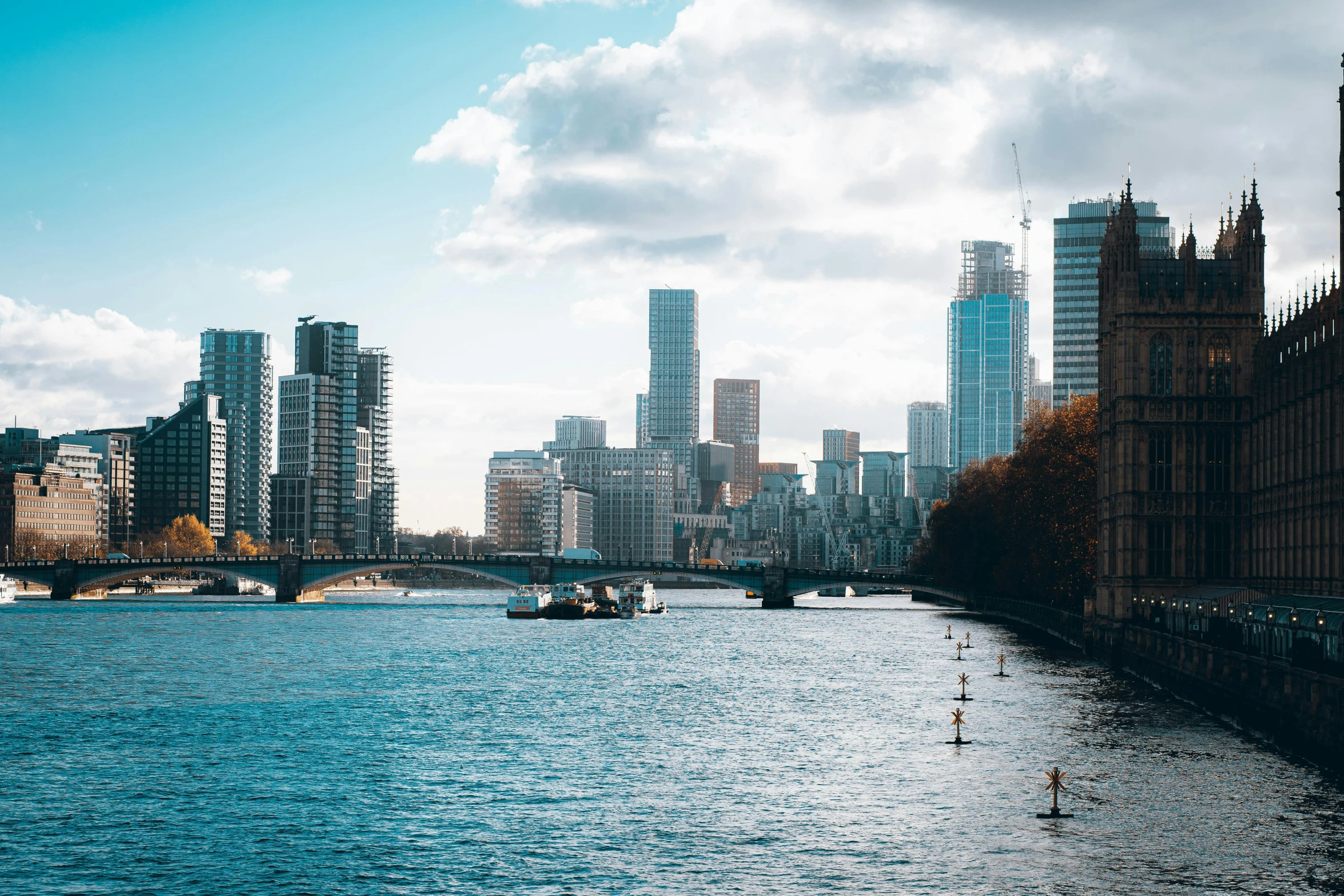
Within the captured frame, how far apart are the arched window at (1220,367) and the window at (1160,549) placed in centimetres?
1006

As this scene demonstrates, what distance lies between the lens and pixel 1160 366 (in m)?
115

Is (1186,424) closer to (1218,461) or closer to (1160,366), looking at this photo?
(1218,461)

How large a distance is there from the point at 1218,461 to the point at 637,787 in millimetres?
68353

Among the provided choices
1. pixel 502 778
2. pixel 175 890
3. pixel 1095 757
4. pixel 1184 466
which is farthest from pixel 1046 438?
pixel 175 890

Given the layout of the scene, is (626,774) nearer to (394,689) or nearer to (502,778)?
(502,778)

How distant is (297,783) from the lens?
59688mm

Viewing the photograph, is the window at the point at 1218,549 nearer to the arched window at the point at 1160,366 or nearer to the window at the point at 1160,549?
the window at the point at 1160,549

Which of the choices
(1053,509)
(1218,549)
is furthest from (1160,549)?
(1053,509)

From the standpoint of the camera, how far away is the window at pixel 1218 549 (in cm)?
11356

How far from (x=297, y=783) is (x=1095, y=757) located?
101 feet

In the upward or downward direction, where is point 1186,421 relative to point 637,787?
upward

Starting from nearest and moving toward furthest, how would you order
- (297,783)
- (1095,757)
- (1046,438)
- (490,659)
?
(297,783) < (1095,757) < (490,659) < (1046,438)

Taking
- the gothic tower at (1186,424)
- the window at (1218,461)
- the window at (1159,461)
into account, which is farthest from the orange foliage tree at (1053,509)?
the window at (1218,461)

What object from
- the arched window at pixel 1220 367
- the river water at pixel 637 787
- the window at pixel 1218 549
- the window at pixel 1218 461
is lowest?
the river water at pixel 637 787
